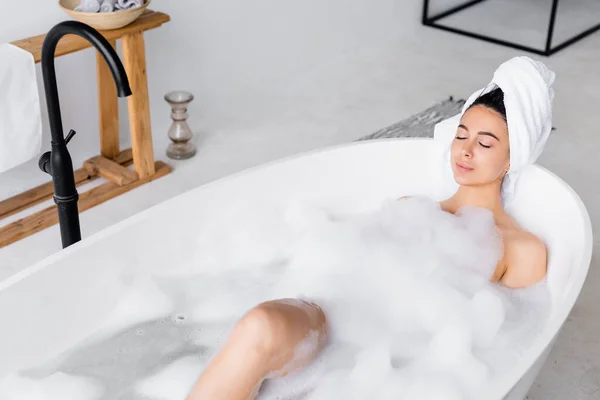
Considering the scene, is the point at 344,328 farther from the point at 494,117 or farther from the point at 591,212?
the point at 591,212

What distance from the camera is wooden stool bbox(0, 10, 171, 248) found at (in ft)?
8.24

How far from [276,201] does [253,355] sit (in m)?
0.65

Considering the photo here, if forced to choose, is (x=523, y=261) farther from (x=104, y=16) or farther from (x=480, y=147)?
(x=104, y=16)

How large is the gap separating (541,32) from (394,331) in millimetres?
3044

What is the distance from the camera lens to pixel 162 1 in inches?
119

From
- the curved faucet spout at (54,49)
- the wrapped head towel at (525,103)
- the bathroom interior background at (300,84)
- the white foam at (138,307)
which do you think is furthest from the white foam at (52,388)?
the wrapped head towel at (525,103)

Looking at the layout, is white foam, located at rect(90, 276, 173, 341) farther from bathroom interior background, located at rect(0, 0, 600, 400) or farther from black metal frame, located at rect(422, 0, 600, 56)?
black metal frame, located at rect(422, 0, 600, 56)

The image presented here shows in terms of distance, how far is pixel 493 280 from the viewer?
1.83 meters

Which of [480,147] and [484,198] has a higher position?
[480,147]

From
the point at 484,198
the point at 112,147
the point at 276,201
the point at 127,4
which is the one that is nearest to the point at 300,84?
the point at 112,147

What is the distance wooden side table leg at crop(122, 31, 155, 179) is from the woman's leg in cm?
134

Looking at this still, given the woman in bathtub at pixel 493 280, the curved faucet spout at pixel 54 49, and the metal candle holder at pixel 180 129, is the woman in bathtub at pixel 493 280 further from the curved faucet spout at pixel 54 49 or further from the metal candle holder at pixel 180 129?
the metal candle holder at pixel 180 129

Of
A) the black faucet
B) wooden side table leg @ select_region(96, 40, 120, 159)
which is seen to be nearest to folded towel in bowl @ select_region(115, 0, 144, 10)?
wooden side table leg @ select_region(96, 40, 120, 159)

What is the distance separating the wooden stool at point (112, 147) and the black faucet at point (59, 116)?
90 centimetres
